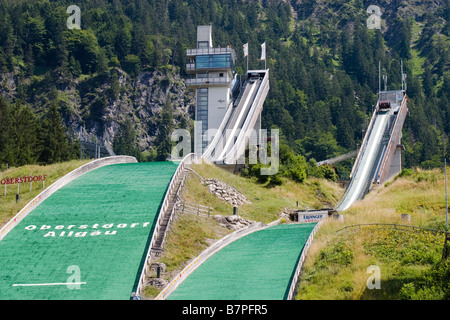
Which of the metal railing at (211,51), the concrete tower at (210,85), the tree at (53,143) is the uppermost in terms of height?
the metal railing at (211,51)

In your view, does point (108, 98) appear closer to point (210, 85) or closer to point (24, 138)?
point (210, 85)

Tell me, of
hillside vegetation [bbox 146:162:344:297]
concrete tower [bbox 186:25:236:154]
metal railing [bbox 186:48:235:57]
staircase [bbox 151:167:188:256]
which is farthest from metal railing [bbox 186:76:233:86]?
staircase [bbox 151:167:188:256]

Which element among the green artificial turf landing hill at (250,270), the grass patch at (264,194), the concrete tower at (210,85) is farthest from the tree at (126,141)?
the green artificial turf landing hill at (250,270)

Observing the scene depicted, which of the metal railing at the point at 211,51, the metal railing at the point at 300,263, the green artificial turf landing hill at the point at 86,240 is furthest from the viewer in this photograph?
the metal railing at the point at 211,51

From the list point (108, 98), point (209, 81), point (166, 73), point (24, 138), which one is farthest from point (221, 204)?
point (166, 73)

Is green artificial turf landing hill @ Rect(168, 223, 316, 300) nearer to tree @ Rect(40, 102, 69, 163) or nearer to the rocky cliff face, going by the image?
tree @ Rect(40, 102, 69, 163)

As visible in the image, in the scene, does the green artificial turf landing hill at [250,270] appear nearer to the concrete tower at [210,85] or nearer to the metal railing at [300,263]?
the metal railing at [300,263]

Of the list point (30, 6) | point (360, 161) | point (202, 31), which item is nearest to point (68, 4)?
point (30, 6)
